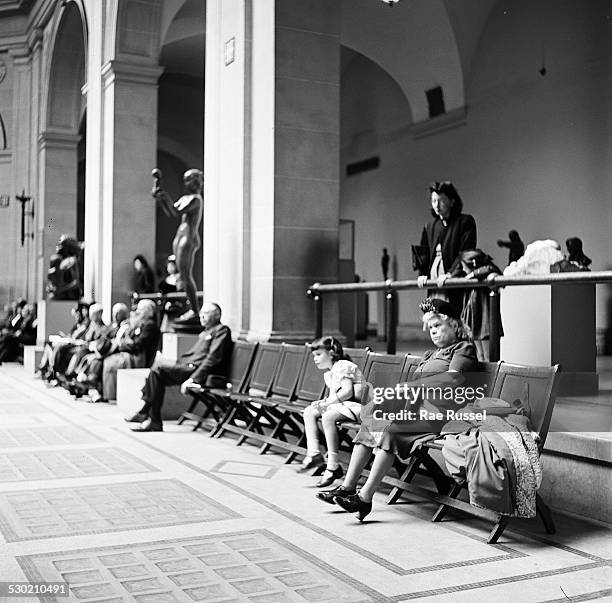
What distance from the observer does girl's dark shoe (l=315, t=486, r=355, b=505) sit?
207 inches

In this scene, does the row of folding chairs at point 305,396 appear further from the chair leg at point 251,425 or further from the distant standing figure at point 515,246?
the distant standing figure at point 515,246

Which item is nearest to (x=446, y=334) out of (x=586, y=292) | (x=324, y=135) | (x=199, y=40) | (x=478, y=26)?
(x=586, y=292)

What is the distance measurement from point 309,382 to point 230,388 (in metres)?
1.45

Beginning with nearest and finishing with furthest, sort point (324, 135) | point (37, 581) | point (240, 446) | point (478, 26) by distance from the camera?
point (37, 581), point (240, 446), point (324, 135), point (478, 26)

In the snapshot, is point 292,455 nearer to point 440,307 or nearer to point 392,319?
point 392,319

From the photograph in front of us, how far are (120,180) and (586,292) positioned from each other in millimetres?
10697

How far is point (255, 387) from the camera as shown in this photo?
27.0 ft

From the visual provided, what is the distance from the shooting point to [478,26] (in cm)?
1678

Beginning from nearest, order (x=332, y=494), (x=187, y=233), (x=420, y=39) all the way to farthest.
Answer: (x=332, y=494) < (x=187, y=233) < (x=420, y=39)

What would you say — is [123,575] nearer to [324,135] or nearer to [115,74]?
[324,135]

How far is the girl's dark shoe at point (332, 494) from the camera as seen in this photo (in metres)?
5.25

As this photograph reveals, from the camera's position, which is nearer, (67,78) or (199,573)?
(199,573)

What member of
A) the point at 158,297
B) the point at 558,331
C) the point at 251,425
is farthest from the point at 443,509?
the point at 158,297

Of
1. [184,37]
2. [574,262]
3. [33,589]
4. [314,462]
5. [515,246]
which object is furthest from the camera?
[184,37]
